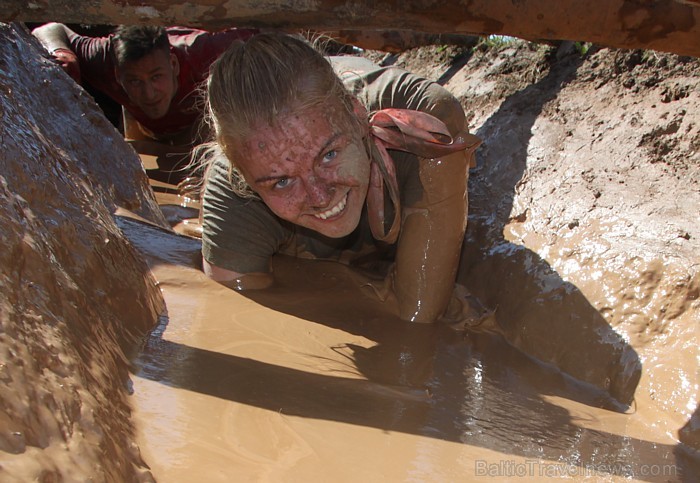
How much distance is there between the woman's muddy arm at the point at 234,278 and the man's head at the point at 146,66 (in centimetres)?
267

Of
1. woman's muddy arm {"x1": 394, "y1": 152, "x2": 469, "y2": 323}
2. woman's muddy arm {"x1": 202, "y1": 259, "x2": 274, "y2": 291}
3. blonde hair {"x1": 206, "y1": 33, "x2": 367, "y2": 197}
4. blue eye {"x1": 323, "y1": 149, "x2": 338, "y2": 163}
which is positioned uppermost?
blonde hair {"x1": 206, "y1": 33, "x2": 367, "y2": 197}

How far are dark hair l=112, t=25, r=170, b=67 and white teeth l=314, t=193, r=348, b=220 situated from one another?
124 inches

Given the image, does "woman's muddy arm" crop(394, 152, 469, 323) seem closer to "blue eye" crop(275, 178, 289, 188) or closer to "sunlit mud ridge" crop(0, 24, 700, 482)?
"sunlit mud ridge" crop(0, 24, 700, 482)

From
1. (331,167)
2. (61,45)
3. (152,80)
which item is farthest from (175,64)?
(331,167)

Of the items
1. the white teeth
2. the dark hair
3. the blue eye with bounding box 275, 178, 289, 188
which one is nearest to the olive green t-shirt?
the white teeth

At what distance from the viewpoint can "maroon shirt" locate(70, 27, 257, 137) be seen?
17.7 ft

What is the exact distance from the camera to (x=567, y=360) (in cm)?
255

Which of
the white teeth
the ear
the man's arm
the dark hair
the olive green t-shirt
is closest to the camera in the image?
the white teeth

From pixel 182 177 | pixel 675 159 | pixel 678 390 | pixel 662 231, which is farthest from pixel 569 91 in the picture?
pixel 182 177

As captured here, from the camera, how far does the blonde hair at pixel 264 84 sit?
2344mm

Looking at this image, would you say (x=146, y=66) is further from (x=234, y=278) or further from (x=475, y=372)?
(x=475, y=372)

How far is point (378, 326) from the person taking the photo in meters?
2.74

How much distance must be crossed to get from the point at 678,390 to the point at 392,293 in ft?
3.74

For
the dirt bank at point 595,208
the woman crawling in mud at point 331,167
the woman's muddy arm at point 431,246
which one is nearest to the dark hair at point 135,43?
the dirt bank at point 595,208
